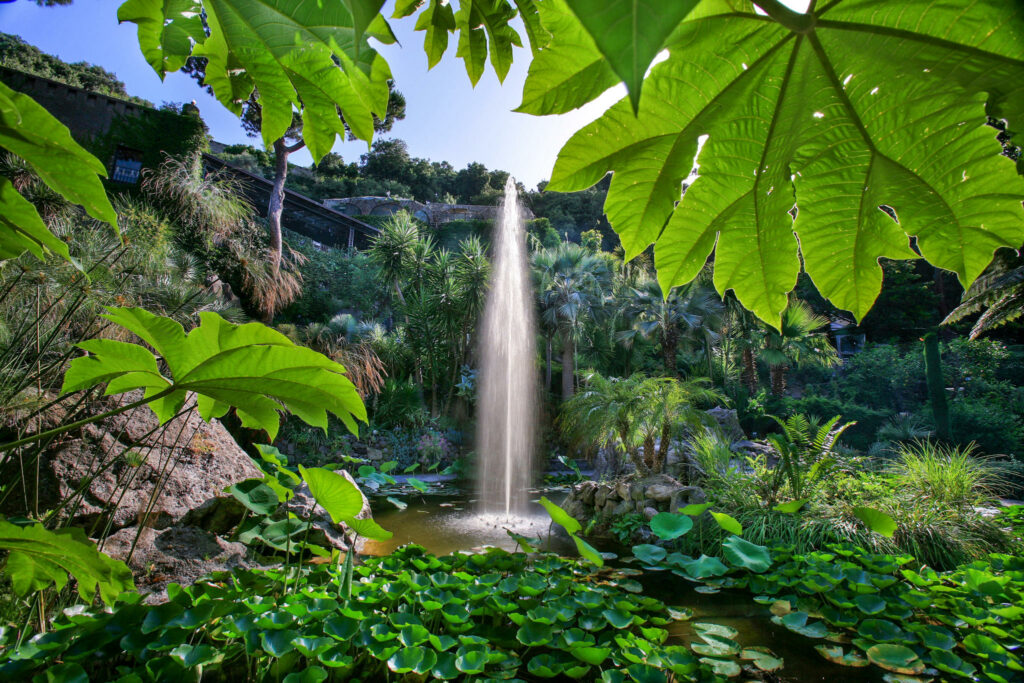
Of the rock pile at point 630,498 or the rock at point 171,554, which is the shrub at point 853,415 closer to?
the rock pile at point 630,498

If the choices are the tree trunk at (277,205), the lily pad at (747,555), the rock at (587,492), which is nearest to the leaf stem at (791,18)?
the lily pad at (747,555)

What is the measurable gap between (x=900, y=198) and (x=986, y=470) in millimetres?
5880

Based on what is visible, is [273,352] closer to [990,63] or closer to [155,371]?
[155,371]

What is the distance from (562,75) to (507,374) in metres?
11.1

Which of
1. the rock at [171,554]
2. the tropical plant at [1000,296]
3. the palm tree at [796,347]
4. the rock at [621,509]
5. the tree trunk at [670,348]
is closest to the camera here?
the rock at [171,554]

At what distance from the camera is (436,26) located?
2.76ft

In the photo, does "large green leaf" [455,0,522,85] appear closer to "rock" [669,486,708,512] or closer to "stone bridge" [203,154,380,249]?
"rock" [669,486,708,512]

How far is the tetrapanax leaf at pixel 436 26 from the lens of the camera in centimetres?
84

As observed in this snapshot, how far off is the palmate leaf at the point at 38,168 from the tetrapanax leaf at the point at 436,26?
1.83 ft

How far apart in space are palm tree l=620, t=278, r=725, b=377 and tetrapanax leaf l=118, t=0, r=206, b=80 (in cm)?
1574

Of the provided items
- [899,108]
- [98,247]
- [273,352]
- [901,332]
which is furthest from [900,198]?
[901,332]

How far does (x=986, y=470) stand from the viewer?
4.63 metres

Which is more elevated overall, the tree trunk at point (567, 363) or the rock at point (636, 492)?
the tree trunk at point (567, 363)

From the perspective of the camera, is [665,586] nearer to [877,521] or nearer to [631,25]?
[877,521]
